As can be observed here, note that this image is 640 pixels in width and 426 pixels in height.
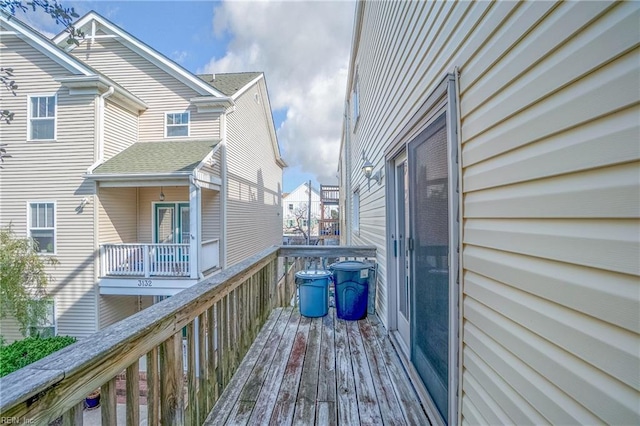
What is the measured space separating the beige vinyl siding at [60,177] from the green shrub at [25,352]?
1.31 meters

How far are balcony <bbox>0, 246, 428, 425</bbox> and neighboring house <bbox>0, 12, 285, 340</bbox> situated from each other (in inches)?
206

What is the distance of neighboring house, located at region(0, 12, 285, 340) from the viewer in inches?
311

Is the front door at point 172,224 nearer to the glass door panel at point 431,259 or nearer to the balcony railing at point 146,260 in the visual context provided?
the balcony railing at point 146,260

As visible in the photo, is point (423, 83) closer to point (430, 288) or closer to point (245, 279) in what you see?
point (430, 288)

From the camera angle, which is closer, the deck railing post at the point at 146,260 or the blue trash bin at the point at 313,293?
the blue trash bin at the point at 313,293

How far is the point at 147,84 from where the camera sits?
9.38 m

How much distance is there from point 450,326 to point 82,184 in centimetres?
960

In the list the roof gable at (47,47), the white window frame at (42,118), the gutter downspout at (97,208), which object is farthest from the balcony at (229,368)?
the white window frame at (42,118)

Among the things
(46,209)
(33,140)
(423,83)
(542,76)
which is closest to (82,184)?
(46,209)

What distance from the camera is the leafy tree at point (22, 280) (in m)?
7.41

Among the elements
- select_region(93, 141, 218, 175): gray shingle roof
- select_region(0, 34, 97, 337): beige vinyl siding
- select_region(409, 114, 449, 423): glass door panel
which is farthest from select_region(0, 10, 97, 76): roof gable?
select_region(409, 114, 449, 423): glass door panel

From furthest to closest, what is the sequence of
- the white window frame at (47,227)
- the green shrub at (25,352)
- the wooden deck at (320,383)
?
the white window frame at (47,227)
the green shrub at (25,352)
the wooden deck at (320,383)

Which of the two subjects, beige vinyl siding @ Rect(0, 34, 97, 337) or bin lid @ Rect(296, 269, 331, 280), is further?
beige vinyl siding @ Rect(0, 34, 97, 337)

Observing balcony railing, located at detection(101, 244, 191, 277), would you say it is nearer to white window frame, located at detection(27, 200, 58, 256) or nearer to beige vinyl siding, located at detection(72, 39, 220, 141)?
white window frame, located at detection(27, 200, 58, 256)
